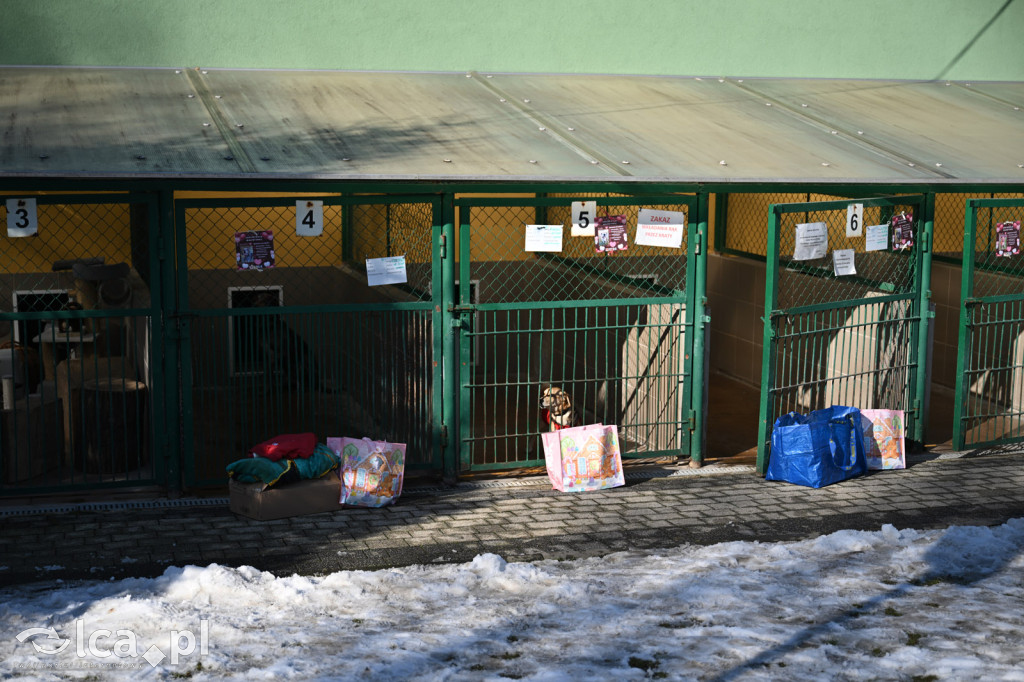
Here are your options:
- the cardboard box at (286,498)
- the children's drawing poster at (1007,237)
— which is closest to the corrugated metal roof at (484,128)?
the children's drawing poster at (1007,237)

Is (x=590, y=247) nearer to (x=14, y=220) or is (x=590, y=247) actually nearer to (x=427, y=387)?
(x=427, y=387)

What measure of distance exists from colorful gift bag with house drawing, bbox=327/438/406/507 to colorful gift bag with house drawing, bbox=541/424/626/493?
121cm

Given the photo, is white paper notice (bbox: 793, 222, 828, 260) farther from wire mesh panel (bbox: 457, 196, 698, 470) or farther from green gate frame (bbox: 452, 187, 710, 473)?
wire mesh panel (bbox: 457, 196, 698, 470)

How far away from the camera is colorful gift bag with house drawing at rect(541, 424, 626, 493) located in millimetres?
8539

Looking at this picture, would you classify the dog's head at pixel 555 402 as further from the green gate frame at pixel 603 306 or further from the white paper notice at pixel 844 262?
the white paper notice at pixel 844 262

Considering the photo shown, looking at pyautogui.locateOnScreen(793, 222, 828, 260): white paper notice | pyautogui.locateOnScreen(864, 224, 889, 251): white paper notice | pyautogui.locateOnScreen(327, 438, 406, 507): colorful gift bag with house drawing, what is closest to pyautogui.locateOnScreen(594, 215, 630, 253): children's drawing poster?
pyautogui.locateOnScreen(793, 222, 828, 260): white paper notice

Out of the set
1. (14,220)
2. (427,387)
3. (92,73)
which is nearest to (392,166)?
(427,387)

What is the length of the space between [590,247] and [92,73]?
219 inches

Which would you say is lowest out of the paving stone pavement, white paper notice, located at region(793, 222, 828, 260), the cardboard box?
the paving stone pavement

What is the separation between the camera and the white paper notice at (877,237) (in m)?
9.12

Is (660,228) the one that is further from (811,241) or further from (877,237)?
(877,237)

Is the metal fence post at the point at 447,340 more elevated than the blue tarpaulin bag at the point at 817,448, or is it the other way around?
the metal fence post at the point at 447,340

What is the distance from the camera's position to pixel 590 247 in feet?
41.8

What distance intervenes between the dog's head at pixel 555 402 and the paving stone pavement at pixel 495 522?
1.84 feet
